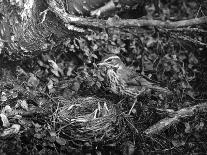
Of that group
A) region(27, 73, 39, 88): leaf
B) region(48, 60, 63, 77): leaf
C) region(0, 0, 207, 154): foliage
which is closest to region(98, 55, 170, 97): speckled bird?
region(0, 0, 207, 154): foliage

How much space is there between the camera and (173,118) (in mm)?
3818

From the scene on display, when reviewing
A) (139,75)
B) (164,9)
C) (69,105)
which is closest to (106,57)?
(139,75)

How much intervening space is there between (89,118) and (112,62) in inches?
48.2

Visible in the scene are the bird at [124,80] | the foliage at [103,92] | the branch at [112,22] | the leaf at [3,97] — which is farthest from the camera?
the bird at [124,80]

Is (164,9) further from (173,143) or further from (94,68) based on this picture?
(173,143)

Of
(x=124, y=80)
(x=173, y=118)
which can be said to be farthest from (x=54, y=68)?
(x=173, y=118)

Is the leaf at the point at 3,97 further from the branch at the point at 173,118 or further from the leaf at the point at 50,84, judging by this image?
the branch at the point at 173,118

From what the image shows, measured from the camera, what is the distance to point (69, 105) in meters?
3.87

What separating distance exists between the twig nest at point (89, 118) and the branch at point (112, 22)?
1.18 metres

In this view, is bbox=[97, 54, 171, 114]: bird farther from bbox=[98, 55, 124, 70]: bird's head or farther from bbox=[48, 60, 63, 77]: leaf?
bbox=[48, 60, 63, 77]: leaf

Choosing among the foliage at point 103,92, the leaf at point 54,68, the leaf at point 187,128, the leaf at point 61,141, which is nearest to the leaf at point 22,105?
the foliage at point 103,92

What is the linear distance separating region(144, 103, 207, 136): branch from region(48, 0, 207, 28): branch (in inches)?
54.7

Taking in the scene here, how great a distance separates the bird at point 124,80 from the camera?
175 inches

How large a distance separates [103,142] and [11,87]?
1.49 meters
